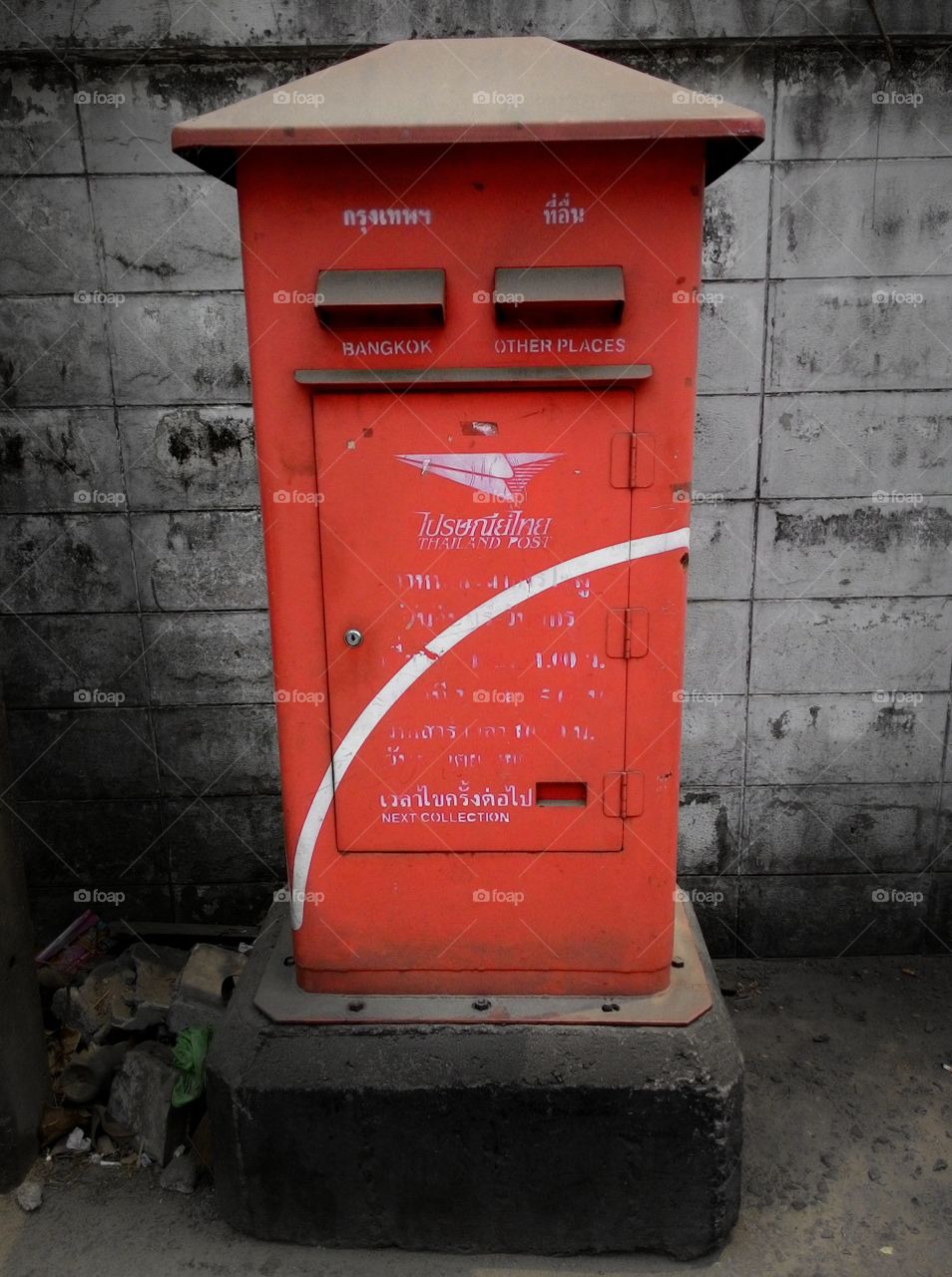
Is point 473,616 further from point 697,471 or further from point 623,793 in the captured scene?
point 697,471

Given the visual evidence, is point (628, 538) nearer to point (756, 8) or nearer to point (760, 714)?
point (760, 714)

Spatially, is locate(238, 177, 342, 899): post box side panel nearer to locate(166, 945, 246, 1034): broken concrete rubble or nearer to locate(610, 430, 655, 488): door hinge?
locate(610, 430, 655, 488): door hinge

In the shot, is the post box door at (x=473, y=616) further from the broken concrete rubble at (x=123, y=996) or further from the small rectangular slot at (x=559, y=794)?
the broken concrete rubble at (x=123, y=996)

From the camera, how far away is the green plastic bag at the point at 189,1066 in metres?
2.67

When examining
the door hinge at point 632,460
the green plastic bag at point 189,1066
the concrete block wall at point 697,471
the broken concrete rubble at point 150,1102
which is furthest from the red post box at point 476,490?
the concrete block wall at point 697,471

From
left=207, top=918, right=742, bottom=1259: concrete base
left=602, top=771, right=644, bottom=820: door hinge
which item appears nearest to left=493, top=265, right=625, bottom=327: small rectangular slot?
left=602, top=771, right=644, bottom=820: door hinge

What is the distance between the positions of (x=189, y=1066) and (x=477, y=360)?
215 cm

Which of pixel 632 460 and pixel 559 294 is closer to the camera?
pixel 559 294

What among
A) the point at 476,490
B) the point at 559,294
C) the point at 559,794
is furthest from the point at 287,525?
the point at 559,794

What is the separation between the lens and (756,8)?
2967mm

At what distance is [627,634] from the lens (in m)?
2.15

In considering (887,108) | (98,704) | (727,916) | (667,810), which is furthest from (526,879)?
(887,108)

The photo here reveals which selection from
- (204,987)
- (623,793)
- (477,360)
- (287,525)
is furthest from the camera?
(204,987)

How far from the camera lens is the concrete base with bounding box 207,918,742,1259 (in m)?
2.22
